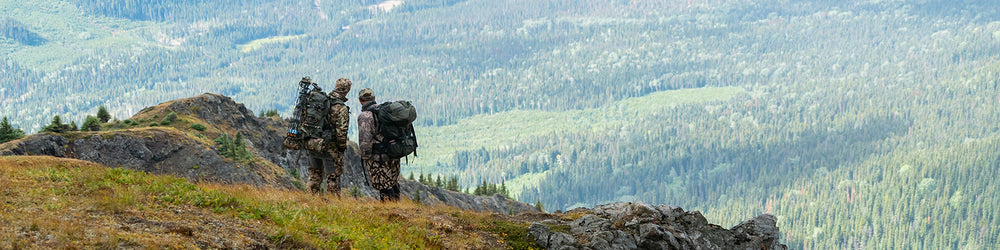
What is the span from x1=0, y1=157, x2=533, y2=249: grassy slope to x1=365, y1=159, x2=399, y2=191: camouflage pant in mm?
1428

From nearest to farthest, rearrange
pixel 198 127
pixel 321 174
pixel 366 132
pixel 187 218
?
1. pixel 187 218
2. pixel 366 132
3. pixel 321 174
4. pixel 198 127

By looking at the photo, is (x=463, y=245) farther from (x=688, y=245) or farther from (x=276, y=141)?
(x=276, y=141)

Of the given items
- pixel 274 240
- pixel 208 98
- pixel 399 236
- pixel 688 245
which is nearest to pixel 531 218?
pixel 688 245

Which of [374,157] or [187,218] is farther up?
[187,218]

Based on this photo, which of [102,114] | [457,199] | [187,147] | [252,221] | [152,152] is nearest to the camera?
[252,221]

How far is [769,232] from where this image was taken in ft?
89.7

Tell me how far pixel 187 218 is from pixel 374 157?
751cm

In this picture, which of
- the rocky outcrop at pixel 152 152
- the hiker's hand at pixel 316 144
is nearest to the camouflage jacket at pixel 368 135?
Answer: the hiker's hand at pixel 316 144

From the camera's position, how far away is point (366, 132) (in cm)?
2241

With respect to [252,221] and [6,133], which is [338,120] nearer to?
[252,221]

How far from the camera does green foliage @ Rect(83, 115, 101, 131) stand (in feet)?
154

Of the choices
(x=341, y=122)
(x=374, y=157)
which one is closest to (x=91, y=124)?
(x=341, y=122)

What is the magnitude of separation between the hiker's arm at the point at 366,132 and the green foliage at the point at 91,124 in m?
32.5

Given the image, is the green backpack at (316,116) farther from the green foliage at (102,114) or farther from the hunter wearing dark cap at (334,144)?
the green foliage at (102,114)
